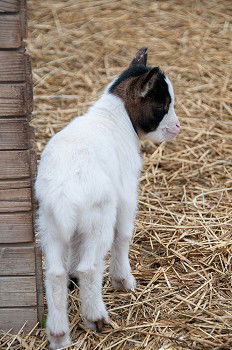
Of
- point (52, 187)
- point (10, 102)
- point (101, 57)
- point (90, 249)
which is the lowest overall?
point (101, 57)

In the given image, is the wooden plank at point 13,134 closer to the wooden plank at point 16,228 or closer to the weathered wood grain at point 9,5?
the wooden plank at point 16,228

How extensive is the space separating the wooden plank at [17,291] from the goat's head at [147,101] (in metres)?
1.01

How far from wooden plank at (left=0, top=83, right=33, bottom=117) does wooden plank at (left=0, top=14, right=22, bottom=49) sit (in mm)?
179

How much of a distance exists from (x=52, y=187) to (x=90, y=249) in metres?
0.35

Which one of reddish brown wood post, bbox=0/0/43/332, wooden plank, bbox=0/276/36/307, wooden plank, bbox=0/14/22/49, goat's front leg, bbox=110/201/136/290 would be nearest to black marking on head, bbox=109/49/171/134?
goat's front leg, bbox=110/201/136/290

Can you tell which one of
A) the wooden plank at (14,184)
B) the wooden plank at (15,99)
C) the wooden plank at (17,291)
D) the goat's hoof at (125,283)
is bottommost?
the goat's hoof at (125,283)

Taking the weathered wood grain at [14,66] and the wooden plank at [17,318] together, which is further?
the wooden plank at [17,318]

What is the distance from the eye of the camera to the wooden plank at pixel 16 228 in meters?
3.52

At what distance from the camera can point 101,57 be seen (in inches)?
293

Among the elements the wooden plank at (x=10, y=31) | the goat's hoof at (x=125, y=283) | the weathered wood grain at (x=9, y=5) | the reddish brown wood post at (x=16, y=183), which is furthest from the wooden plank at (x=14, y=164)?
the goat's hoof at (x=125, y=283)

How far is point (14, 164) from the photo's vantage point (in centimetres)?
344

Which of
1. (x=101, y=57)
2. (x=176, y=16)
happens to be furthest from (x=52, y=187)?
(x=176, y=16)

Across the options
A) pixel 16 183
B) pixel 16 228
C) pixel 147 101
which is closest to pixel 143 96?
pixel 147 101

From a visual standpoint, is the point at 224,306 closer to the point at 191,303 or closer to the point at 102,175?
the point at 191,303
